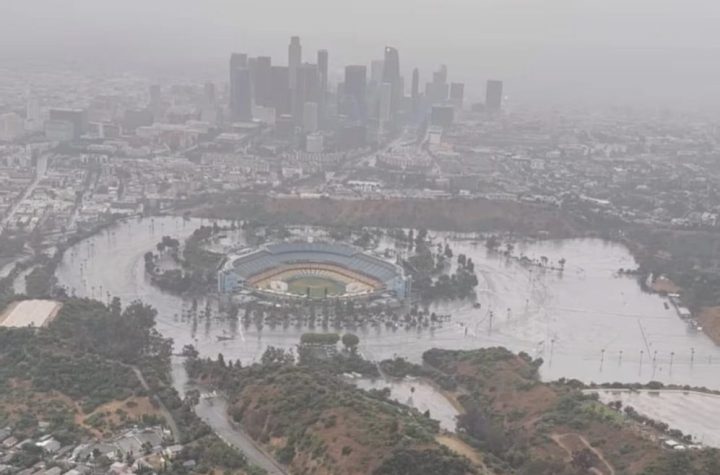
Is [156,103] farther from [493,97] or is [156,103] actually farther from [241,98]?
[493,97]

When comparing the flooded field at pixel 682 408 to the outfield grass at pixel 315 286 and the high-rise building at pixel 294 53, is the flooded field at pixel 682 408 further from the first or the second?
the high-rise building at pixel 294 53

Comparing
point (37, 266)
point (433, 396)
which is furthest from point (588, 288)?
point (37, 266)

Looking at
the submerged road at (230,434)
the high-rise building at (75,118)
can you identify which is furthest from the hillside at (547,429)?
the high-rise building at (75,118)

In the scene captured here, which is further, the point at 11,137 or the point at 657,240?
the point at 11,137

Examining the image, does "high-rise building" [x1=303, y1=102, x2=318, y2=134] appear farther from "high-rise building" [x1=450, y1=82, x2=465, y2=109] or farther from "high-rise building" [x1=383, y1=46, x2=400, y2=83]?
"high-rise building" [x1=450, y1=82, x2=465, y2=109]

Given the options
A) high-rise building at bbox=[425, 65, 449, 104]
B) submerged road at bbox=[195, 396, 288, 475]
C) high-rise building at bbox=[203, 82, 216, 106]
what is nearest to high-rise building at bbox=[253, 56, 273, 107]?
high-rise building at bbox=[203, 82, 216, 106]

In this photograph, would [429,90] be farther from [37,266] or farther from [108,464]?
[108,464]

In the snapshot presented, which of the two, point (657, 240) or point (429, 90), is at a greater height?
point (429, 90)
